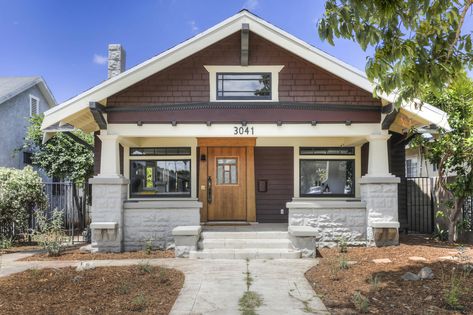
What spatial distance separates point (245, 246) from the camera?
8.92m

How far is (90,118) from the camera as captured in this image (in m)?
10.3

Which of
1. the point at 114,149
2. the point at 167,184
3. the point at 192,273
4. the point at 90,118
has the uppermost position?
the point at 90,118

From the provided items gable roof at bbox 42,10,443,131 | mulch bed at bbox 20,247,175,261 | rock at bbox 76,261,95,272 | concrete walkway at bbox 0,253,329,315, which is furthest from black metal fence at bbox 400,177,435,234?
rock at bbox 76,261,95,272

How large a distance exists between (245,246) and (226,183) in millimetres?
2808

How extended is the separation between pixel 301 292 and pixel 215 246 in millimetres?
3494

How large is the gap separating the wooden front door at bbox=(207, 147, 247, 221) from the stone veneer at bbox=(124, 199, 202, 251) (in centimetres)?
191

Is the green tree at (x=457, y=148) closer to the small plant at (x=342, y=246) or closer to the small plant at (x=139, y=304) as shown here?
the small plant at (x=342, y=246)

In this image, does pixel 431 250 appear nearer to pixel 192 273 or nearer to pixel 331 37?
pixel 192 273

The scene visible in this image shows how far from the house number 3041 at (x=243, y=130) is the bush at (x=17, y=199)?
6211mm

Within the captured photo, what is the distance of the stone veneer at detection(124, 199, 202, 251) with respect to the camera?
938cm

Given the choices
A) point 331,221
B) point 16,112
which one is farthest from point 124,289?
point 16,112

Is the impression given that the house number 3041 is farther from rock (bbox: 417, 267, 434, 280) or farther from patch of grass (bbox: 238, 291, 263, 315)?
rock (bbox: 417, 267, 434, 280)

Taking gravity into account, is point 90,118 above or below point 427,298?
above

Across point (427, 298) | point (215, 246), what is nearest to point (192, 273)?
point (215, 246)
